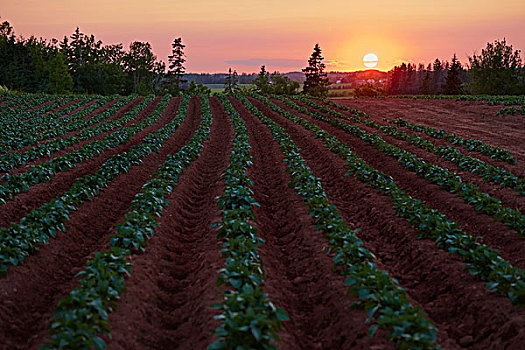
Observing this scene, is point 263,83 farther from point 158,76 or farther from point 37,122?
point 37,122

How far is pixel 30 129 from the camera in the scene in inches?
1009

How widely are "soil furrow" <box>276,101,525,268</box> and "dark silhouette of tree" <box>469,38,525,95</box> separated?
A: 246ft

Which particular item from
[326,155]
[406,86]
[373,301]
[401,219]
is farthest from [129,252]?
[406,86]

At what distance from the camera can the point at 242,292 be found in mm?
6266

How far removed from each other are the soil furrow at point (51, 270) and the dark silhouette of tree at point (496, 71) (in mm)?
85141

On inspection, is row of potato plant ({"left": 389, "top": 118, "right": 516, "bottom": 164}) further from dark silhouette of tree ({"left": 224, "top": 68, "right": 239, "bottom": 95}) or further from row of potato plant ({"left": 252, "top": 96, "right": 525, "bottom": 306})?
dark silhouette of tree ({"left": 224, "top": 68, "right": 239, "bottom": 95})

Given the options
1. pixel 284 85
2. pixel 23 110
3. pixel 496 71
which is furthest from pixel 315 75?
pixel 23 110

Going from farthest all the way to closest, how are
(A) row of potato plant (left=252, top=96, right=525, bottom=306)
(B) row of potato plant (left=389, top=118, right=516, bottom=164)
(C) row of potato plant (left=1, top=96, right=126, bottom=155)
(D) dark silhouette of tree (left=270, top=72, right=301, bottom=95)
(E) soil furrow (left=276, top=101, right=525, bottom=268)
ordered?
(D) dark silhouette of tree (left=270, top=72, right=301, bottom=95) < (C) row of potato plant (left=1, top=96, right=126, bottom=155) < (B) row of potato plant (left=389, top=118, right=516, bottom=164) < (E) soil furrow (left=276, top=101, right=525, bottom=268) < (A) row of potato plant (left=252, top=96, right=525, bottom=306)

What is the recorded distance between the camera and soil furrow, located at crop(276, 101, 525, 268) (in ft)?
30.1

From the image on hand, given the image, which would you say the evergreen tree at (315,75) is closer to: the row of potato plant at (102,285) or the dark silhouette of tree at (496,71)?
the dark silhouette of tree at (496,71)

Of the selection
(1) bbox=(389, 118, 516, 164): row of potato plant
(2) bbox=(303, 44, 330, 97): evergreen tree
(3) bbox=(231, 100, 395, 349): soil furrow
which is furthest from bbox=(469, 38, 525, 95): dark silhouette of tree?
(3) bbox=(231, 100, 395, 349): soil furrow

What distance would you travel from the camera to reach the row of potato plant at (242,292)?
5125 mm

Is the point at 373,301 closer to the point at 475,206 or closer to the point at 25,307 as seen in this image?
the point at 25,307

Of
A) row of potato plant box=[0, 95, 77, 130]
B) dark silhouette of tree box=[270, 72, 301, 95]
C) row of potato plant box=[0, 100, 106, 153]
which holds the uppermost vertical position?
dark silhouette of tree box=[270, 72, 301, 95]
